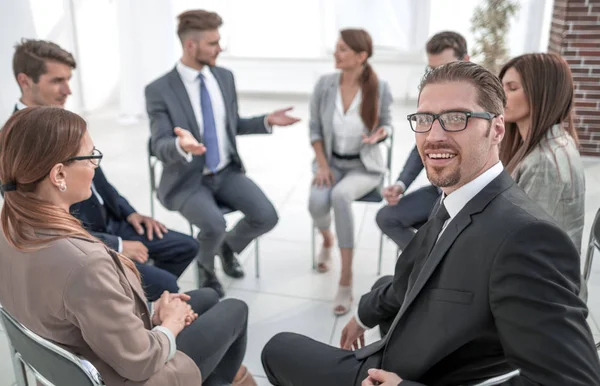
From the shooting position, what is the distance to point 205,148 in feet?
8.98


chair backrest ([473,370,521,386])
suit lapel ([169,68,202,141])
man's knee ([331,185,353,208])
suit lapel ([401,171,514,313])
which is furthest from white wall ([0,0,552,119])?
chair backrest ([473,370,521,386])

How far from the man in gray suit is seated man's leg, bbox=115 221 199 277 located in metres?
0.20

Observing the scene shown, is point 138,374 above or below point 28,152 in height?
below

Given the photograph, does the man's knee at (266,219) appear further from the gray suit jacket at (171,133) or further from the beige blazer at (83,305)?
the beige blazer at (83,305)

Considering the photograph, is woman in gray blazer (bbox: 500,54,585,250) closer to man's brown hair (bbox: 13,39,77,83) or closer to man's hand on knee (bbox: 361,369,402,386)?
man's hand on knee (bbox: 361,369,402,386)

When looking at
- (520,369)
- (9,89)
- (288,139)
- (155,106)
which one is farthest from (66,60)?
(288,139)

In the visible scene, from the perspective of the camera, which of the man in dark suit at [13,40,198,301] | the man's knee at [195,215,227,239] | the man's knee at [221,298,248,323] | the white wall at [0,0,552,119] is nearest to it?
the man's knee at [221,298,248,323]

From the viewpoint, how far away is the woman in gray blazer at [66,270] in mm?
1258

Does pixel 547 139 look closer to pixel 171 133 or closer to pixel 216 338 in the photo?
pixel 216 338

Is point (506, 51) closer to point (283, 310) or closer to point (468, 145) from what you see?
point (283, 310)

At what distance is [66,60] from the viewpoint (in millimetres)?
2521

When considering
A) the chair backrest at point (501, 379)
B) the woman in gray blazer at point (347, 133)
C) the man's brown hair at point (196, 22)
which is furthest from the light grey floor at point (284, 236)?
the man's brown hair at point (196, 22)

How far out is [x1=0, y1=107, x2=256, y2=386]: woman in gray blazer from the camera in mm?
1258

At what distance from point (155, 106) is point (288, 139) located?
11.1 feet
